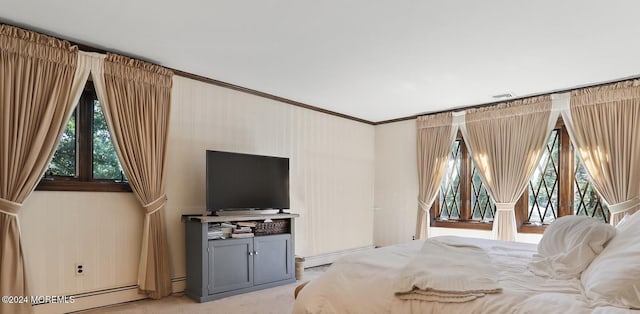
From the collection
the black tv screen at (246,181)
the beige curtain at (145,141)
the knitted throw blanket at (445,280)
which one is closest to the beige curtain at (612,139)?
the knitted throw blanket at (445,280)

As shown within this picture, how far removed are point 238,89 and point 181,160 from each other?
1093 mm

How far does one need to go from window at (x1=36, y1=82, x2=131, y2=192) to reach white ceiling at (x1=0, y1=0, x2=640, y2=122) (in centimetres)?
62

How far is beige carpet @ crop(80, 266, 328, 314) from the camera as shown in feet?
10.7

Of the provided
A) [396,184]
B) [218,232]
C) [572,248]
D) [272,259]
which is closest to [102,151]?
[218,232]

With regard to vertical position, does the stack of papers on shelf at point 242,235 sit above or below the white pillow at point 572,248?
below

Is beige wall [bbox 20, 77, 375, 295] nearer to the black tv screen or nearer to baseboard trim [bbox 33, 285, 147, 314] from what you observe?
baseboard trim [bbox 33, 285, 147, 314]

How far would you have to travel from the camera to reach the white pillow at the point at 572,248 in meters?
1.92

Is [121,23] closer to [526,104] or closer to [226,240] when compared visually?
[226,240]

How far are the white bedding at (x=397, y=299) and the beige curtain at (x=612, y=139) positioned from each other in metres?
2.54

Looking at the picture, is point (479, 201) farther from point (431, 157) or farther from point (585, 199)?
point (585, 199)

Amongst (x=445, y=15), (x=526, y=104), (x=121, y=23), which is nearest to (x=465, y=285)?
(x=445, y=15)

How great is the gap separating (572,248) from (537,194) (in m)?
3.19

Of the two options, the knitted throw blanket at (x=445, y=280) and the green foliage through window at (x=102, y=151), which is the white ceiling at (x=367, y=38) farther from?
the knitted throw blanket at (x=445, y=280)

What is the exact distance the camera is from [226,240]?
376 centimetres
